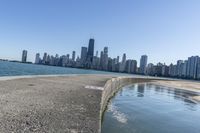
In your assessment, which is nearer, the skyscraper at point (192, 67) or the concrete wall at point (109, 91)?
the concrete wall at point (109, 91)

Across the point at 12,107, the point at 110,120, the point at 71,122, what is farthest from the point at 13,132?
the point at 110,120

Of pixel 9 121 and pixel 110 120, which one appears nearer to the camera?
pixel 9 121

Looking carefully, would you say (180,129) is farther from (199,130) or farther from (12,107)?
(12,107)

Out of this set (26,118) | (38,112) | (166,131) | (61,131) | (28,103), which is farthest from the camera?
(166,131)

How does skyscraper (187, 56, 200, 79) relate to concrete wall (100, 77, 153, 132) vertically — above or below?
above

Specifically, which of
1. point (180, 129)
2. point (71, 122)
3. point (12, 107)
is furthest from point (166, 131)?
point (12, 107)

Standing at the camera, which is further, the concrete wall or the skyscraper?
the skyscraper

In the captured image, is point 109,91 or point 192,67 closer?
point 109,91

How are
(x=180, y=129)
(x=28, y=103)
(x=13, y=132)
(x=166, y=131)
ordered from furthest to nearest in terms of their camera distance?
(x=180, y=129)
(x=166, y=131)
(x=28, y=103)
(x=13, y=132)

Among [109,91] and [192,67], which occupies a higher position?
[192,67]

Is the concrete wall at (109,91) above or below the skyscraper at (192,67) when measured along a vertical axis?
below

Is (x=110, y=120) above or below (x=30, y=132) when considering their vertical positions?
below

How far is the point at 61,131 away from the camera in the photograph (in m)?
6.47

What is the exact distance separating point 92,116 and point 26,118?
230 centimetres
